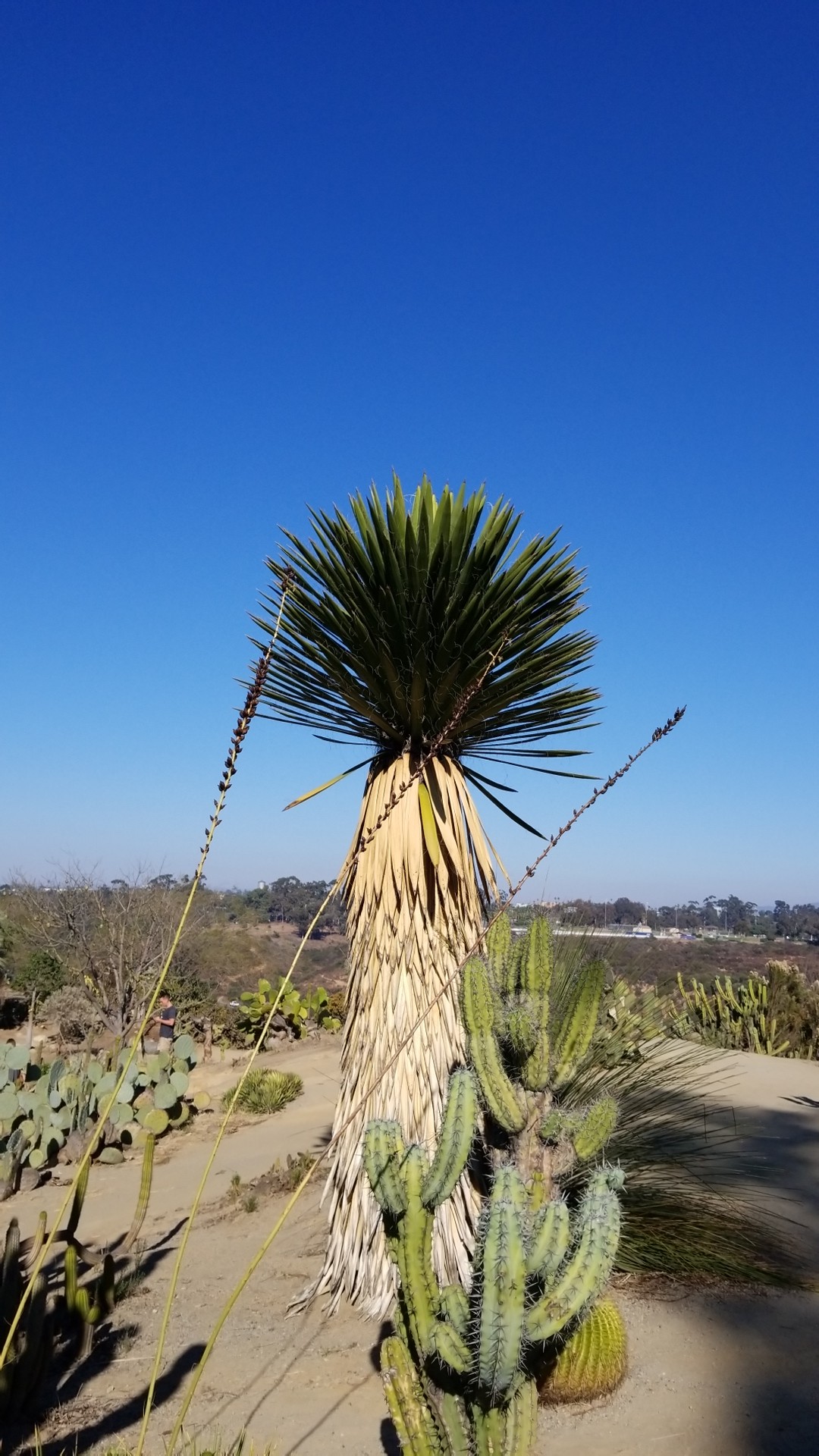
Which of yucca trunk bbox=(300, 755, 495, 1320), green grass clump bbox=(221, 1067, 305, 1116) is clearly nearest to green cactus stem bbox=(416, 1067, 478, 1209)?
yucca trunk bbox=(300, 755, 495, 1320)

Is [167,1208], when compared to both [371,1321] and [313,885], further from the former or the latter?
Answer: [313,885]

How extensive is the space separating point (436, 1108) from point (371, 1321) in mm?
1178

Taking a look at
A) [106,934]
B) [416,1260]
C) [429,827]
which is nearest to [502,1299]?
[416,1260]

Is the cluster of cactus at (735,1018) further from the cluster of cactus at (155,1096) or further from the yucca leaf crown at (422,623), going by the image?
the yucca leaf crown at (422,623)

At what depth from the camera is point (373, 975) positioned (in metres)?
5.27

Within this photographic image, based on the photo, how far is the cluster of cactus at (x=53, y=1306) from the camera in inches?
164

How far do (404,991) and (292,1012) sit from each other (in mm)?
11828

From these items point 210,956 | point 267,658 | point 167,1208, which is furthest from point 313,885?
point 267,658

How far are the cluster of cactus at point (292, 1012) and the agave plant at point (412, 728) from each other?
31.6 ft

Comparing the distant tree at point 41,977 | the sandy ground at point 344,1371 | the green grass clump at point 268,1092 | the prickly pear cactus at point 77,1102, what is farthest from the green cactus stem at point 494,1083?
the distant tree at point 41,977

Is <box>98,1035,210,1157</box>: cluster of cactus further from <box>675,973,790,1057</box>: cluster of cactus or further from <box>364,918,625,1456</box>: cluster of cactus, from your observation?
<box>364,918,625,1456</box>: cluster of cactus

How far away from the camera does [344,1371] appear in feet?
14.9

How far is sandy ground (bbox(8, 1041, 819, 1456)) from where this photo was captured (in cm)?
385

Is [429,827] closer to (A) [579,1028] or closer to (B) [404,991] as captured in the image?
(B) [404,991]
